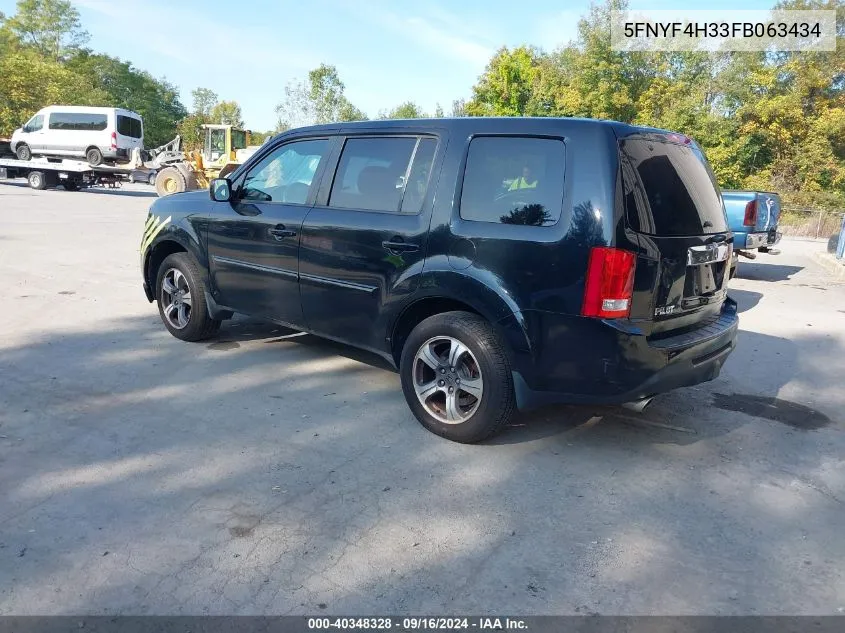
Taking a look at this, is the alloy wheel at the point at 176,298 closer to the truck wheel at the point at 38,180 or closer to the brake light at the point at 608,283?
the brake light at the point at 608,283

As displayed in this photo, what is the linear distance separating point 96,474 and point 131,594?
1.10 metres

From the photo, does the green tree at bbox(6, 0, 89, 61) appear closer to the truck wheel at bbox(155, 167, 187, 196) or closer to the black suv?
the truck wheel at bbox(155, 167, 187, 196)

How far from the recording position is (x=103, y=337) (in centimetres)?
595

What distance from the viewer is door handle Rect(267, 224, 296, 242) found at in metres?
4.77

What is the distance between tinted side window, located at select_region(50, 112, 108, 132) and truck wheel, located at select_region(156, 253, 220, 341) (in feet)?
78.1

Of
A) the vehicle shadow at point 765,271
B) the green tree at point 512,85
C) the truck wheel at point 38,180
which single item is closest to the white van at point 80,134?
the truck wheel at point 38,180

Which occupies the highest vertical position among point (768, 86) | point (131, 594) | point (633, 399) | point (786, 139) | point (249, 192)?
point (768, 86)

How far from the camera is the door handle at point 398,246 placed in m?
4.04

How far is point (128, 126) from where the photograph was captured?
89.6 feet

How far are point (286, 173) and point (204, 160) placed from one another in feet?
76.5

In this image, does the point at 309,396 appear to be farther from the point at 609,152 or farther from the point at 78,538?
the point at 609,152

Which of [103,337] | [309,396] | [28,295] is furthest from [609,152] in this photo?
[28,295]

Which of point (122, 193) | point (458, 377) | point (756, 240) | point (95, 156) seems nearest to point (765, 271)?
point (756, 240)

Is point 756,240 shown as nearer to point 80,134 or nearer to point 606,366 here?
point 606,366
